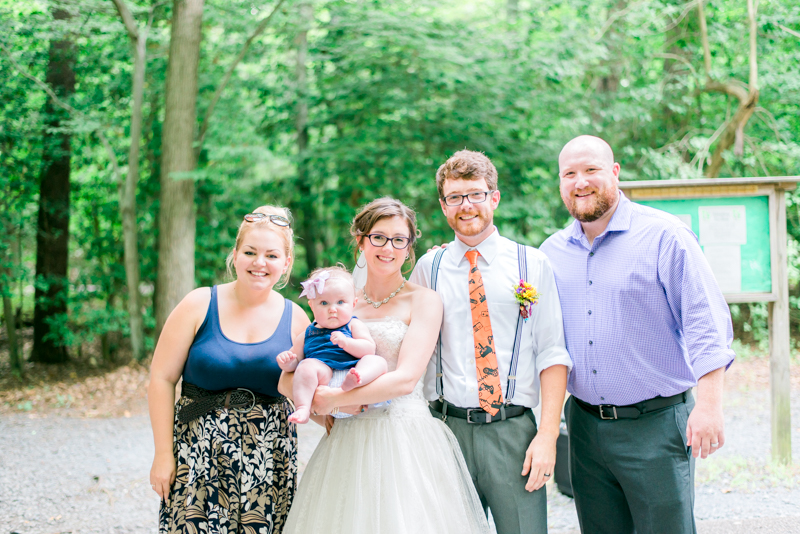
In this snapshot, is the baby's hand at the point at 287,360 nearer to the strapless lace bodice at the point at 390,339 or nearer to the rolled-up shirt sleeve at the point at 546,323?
the strapless lace bodice at the point at 390,339

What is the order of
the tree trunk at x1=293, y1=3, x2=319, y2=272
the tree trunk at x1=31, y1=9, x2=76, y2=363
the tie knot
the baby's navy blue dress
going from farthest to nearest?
the tree trunk at x1=293, y1=3, x2=319, y2=272 → the tree trunk at x1=31, y1=9, x2=76, y2=363 → the tie knot → the baby's navy blue dress

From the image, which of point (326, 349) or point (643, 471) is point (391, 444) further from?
point (643, 471)

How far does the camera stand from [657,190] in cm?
438

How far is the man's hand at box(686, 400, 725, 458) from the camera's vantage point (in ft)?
7.11

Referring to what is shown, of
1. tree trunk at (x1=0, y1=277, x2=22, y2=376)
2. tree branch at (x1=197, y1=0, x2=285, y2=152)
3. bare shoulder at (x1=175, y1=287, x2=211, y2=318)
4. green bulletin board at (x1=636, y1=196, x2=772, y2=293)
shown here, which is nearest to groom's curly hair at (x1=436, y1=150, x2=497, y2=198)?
bare shoulder at (x1=175, y1=287, x2=211, y2=318)

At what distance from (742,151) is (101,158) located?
9.65 m

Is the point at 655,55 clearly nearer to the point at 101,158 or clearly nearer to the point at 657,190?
the point at 657,190

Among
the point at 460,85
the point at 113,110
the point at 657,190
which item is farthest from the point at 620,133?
the point at 113,110

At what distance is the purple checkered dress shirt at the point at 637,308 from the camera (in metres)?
2.38

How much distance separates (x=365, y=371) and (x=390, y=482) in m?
0.43

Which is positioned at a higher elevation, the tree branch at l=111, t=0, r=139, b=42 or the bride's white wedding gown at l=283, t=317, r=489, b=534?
the tree branch at l=111, t=0, r=139, b=42

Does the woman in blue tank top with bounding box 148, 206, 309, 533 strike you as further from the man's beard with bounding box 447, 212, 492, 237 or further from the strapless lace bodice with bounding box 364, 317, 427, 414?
the man's beard with bounding box 447, 212, 492, 237

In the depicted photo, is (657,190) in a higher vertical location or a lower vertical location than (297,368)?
higher

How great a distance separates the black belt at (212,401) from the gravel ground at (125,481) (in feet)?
7.12
